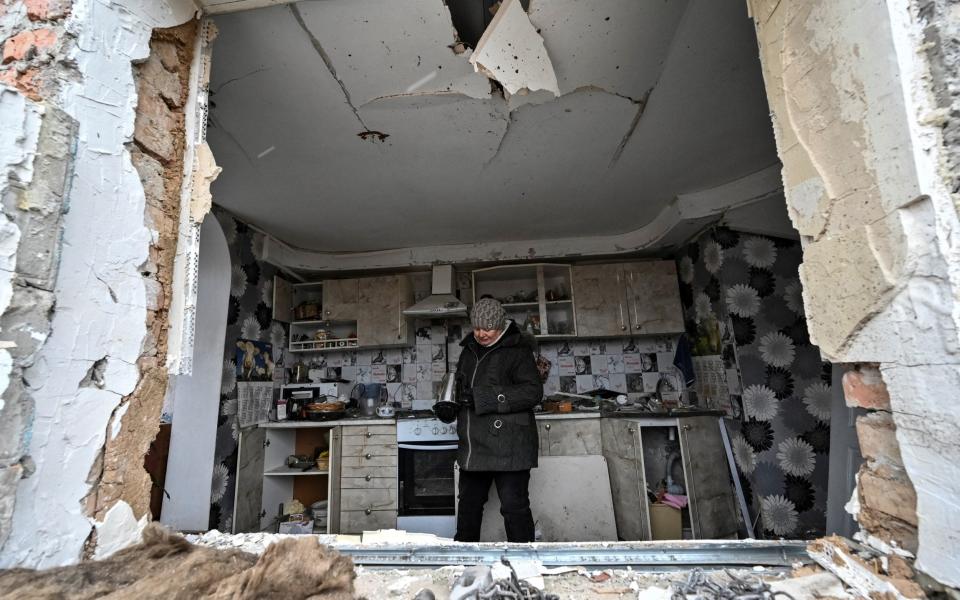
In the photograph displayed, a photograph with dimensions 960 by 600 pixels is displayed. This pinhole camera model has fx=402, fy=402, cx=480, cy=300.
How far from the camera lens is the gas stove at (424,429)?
9.65ft

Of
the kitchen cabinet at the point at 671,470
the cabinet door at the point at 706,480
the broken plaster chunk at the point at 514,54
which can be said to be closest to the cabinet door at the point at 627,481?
the kitchen cabinet at the point at 671,470

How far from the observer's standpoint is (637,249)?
136 inches

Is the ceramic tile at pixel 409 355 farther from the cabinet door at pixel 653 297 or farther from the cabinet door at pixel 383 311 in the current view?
the cabinet door at pixel 653 297

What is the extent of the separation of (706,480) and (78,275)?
3.19 m

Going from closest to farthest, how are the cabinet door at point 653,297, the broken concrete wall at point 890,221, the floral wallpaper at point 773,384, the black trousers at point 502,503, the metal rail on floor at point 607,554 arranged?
the broken concrete wall at point 890,221 → the metal rail on floor at point 607,554 → the black trousers at point 502,503 → the floral wallpaper at point 773,384 → the cabinet door at point 653,297

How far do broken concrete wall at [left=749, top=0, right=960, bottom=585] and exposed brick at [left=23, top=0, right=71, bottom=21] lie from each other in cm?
144

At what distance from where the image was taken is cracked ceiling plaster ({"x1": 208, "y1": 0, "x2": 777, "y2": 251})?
136 cm

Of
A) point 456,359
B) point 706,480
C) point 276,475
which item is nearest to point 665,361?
point 706,480

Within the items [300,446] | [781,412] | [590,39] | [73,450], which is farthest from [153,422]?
[781,412]

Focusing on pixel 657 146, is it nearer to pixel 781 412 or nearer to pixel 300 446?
pixel 781 412

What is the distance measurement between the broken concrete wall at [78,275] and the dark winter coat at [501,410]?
5.20 ft

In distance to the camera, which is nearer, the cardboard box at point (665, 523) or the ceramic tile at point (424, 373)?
the cardboard box at point (665, 523)

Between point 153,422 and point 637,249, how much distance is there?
3.38 m

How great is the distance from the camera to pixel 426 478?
2896 mm
